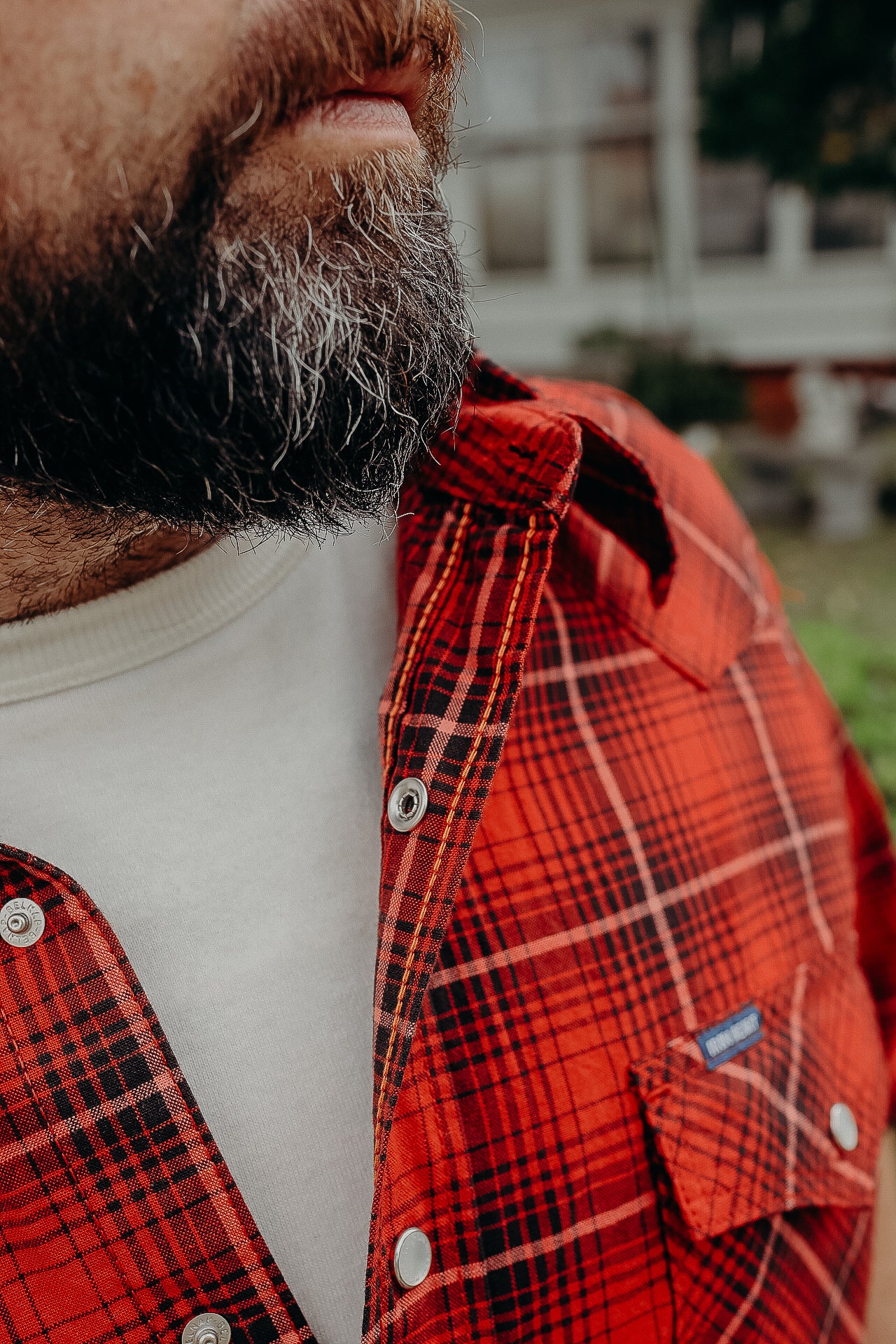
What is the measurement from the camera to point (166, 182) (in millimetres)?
793

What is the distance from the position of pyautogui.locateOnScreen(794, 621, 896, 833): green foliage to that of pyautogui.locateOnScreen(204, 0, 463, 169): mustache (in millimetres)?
2362

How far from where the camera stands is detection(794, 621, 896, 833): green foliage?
2783 millimetres

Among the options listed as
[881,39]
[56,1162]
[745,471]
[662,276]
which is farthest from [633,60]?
[56,1162]

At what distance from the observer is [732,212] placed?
10.1 m

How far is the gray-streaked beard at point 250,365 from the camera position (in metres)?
0.81

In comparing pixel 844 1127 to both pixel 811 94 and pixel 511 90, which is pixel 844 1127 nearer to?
pixel 811 94

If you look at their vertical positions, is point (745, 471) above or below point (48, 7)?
below

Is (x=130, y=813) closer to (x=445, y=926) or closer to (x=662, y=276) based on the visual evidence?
(x=445, y=926)

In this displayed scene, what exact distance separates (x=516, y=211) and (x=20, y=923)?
11074 millimetres

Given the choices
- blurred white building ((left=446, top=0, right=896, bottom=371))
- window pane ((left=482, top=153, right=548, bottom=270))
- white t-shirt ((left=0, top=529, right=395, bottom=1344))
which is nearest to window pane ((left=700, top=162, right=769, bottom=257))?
blurred white building ((left=446, top=0, right=896, bottom=371))

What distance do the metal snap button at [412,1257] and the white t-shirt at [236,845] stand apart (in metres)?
0.06

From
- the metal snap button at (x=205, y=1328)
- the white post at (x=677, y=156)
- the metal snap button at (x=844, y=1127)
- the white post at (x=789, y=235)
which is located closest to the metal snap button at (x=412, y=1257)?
the metal snap button at (x=205, y=1328)

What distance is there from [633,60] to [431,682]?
11.0m

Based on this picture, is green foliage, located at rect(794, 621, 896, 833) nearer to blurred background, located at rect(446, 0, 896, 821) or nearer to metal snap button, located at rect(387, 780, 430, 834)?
metal snap button, located at rect(387, 780, 430, 834)
